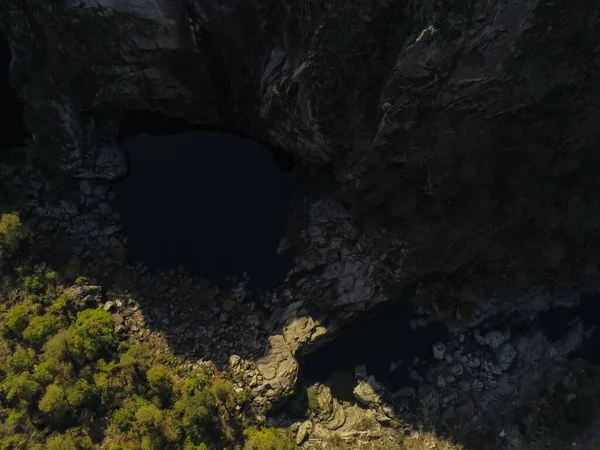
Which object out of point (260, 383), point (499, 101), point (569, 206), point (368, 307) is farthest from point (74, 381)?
point (569, 206)

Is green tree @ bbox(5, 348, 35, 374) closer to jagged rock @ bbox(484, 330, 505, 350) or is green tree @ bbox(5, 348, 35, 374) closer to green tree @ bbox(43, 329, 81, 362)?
green tree @ bbox(43, 329, 81, 362)

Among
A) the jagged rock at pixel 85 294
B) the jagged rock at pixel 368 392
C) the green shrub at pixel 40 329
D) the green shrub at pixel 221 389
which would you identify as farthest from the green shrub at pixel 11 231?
the jagged rock at pixel 368 392

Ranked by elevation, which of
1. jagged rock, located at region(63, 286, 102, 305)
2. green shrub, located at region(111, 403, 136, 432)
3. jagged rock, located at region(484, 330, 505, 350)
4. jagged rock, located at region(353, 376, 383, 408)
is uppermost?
jagged rock, located at region(484, 330, 505, 350)

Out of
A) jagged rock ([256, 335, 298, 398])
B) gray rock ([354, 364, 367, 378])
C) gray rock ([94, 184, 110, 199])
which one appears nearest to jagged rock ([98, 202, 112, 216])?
gray rock ([94, 184, 110, 199])

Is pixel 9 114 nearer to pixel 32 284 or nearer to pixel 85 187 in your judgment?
pixel 85 187

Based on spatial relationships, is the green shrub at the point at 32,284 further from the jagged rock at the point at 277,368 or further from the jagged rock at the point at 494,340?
the jagged rock at the point at 494,340

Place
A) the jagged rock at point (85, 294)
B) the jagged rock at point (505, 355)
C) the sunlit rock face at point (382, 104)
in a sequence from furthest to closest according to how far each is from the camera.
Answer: the jagged rock at point (505, 355) → the jagged rock at point (85, 294) → the sunlit rock face at point (382, 104)
